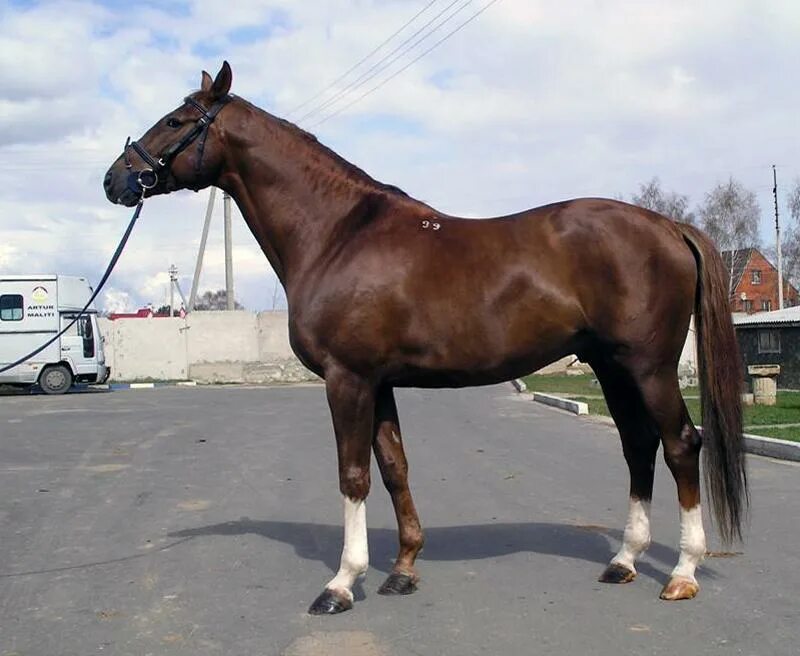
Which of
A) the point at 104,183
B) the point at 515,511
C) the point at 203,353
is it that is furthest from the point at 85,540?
the point at 203,353

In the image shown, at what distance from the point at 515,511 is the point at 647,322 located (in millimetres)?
2806

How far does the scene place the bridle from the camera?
5109 millimetres

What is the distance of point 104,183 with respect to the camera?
5324 mm

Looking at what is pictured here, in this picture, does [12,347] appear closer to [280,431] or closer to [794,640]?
[280,431]

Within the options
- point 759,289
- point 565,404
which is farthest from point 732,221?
point 565,404

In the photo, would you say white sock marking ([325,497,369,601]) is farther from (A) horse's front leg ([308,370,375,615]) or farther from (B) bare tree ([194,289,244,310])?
(B) bare tree ([194,289,244,310])

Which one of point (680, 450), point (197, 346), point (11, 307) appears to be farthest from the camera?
point (197, 346)

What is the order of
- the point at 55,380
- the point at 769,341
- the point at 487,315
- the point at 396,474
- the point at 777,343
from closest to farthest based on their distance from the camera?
the point at 487,315
the point at 396,474
the point at 777,343
the point at 769,341
the point at 55,380

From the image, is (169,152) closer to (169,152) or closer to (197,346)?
(169,152)

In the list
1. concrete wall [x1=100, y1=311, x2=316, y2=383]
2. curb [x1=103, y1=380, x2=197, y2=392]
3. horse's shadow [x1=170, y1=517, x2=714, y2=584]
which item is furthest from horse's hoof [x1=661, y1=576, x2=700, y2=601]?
concrete wall [x1=100, y1=311, x2=316, y2=383]

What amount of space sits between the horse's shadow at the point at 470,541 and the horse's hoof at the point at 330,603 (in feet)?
2.66

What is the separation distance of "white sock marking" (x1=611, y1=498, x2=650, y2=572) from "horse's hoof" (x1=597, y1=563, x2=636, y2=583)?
0.02 m

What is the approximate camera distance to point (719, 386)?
16.0 ft

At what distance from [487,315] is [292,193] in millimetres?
1353
